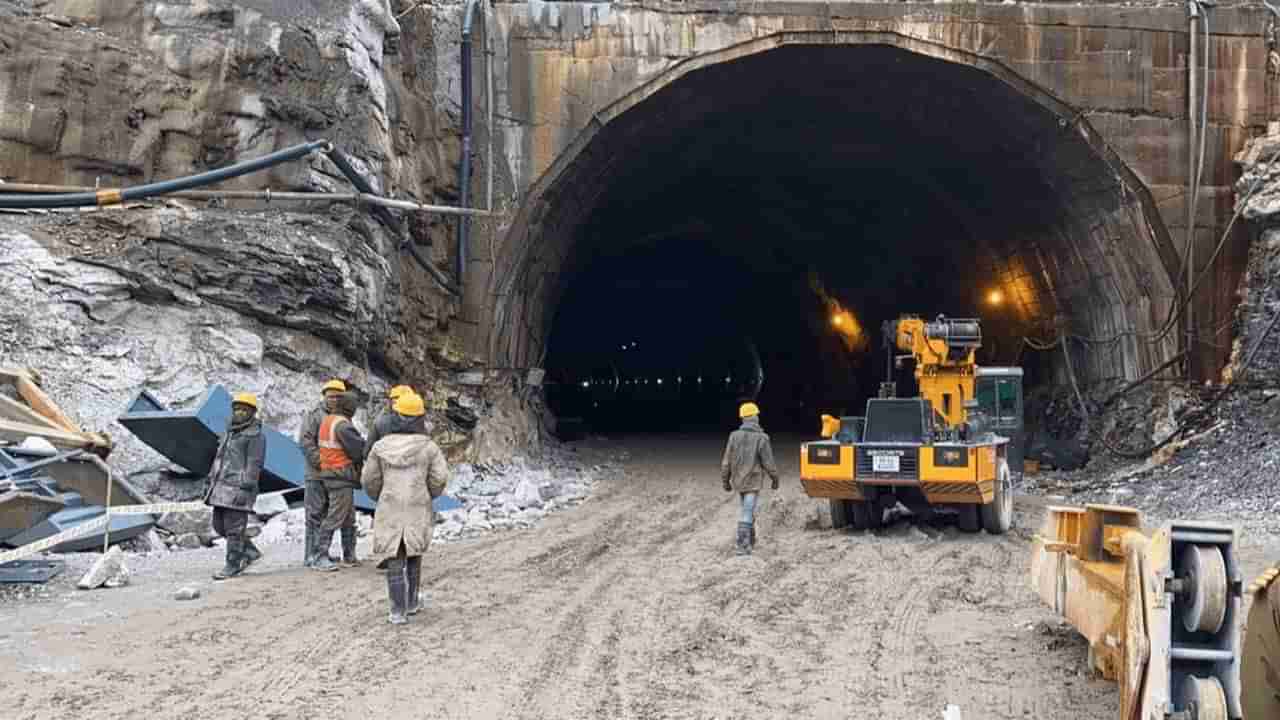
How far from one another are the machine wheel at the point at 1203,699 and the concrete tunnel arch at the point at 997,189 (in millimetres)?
13243

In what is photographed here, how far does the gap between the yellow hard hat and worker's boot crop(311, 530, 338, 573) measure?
2304 mm

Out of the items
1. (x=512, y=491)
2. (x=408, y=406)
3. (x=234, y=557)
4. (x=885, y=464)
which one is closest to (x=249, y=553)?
(x=234, y=557)

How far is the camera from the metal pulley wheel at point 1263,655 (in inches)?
145

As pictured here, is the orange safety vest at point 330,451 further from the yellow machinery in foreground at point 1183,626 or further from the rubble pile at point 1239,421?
the rubble pile at point 1239,421

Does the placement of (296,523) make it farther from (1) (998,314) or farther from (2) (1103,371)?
(1) (998,314)

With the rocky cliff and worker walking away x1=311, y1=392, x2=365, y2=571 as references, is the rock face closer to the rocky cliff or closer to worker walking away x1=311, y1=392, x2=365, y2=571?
the rocky cliff

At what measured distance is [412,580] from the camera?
6.73 meters

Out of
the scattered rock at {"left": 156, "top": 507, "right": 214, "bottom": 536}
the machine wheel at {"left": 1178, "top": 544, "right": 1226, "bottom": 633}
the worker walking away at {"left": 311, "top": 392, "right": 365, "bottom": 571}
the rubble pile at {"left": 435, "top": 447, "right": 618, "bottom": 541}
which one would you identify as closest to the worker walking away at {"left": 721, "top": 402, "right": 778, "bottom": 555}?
the rubble pile at {"left": 435, "top": 447, "right": 618, "bottom": 541}

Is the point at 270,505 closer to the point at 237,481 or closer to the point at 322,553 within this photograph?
the point at 322,553

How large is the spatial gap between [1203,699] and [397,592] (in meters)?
4.60

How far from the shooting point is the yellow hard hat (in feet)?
21.3

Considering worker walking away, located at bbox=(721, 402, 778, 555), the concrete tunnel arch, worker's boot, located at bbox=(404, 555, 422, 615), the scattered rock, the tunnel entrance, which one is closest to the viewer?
worker's boot, located at bbox=(404, 555, 422, 615)

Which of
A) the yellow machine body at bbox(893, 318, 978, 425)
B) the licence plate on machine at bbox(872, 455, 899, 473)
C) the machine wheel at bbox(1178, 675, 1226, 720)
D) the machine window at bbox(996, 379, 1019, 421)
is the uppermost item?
the yellow machine body at bbox(893, 318, 978, 425)

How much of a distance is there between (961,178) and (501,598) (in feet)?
48.1
